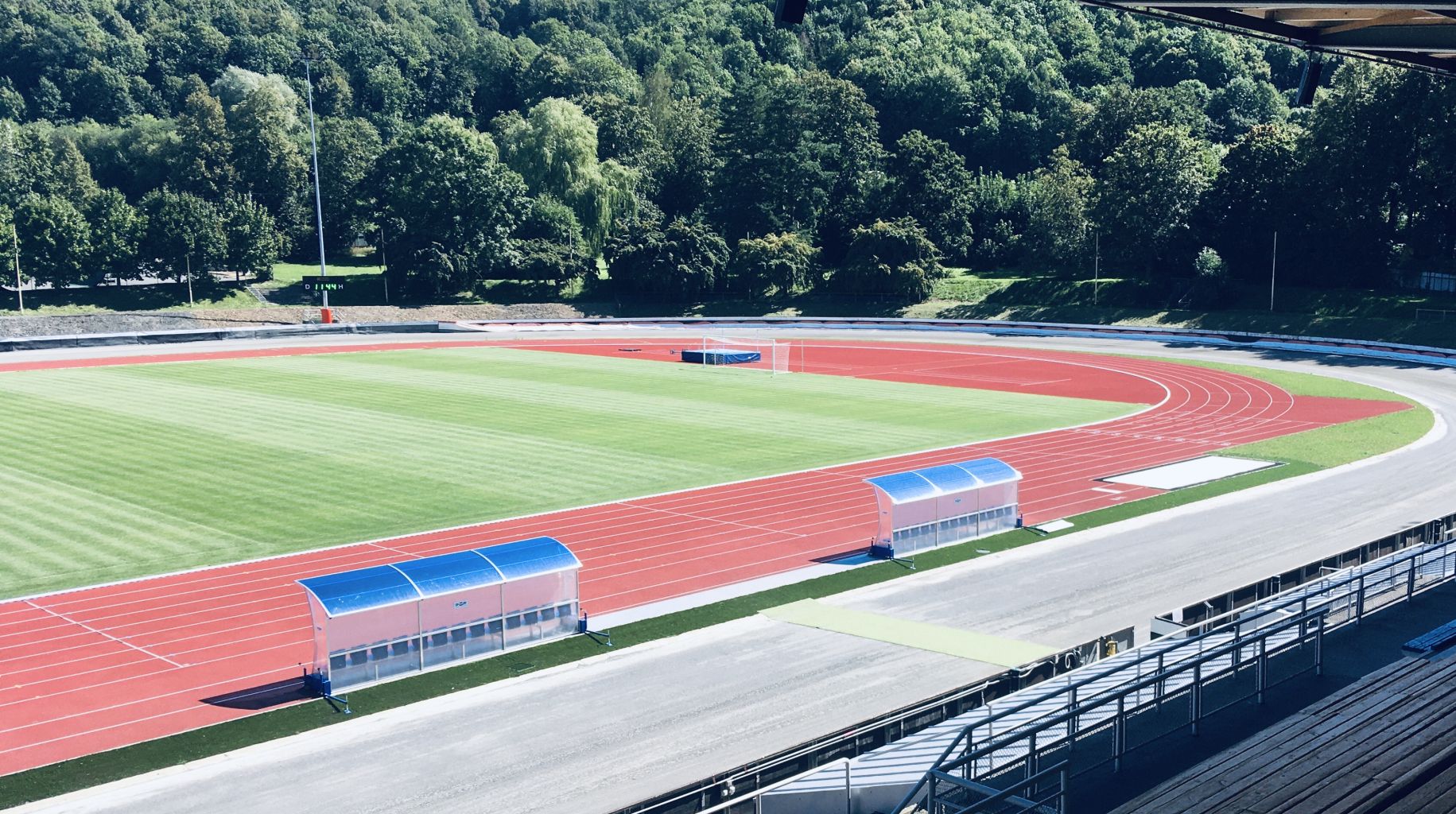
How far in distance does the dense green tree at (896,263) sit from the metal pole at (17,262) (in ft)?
193

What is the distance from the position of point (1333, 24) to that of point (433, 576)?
1445 centimetres

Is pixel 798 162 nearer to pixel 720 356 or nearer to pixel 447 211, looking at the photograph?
pixel 447 211

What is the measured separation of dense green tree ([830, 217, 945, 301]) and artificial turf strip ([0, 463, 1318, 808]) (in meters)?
64.4

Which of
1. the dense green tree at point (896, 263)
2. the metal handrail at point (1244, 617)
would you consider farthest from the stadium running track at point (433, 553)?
the dense green tree at point (896, 263)

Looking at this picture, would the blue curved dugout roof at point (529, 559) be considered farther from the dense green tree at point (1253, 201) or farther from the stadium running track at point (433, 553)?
the dense green tree at point (1253, 201)

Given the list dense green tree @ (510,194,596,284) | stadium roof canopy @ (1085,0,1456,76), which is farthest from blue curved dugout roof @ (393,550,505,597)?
dense green tree @ (510,194,596,284)

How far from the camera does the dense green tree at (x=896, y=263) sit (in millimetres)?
90812

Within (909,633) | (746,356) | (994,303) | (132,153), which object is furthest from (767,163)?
(909,633)

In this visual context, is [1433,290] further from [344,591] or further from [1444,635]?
[344,591]

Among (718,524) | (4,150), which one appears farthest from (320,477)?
(4,150)

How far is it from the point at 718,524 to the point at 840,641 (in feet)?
27.3

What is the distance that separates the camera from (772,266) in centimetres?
9538

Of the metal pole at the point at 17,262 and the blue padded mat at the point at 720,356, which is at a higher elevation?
the metal pole at the point at 17,262

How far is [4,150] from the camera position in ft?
352
